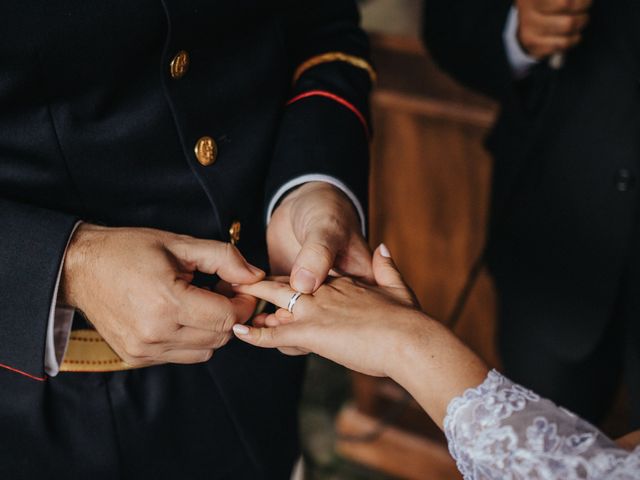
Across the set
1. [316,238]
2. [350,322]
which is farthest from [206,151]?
[350,322]

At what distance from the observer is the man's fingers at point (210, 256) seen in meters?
0.81

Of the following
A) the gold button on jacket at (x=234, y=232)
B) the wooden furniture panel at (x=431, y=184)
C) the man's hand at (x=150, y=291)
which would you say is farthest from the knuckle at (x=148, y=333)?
the wooden furniture panel at (x=431, y=184)

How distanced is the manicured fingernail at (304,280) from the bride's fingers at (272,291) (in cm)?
2

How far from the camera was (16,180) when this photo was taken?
81 cm

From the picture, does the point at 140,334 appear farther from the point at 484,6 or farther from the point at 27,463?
the point at 484,6

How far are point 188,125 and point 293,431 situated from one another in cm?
59

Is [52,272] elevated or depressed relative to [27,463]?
elevated

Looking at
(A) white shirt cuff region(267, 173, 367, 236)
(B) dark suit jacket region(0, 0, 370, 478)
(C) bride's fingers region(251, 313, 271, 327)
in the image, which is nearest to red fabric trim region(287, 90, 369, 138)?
(B) dark suit jacket region(0, 0, 370, 478)

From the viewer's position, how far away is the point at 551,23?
116cm

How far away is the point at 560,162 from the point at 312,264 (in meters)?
0.63

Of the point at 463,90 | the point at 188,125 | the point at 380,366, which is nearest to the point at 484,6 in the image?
the point at 463,90

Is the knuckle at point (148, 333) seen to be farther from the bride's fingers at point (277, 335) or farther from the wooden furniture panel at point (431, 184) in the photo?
the wooden furniture panel at point (431, 184)

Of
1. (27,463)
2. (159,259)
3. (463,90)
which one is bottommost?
(27,463)

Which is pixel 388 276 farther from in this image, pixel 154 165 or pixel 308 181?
pixel 154 165
